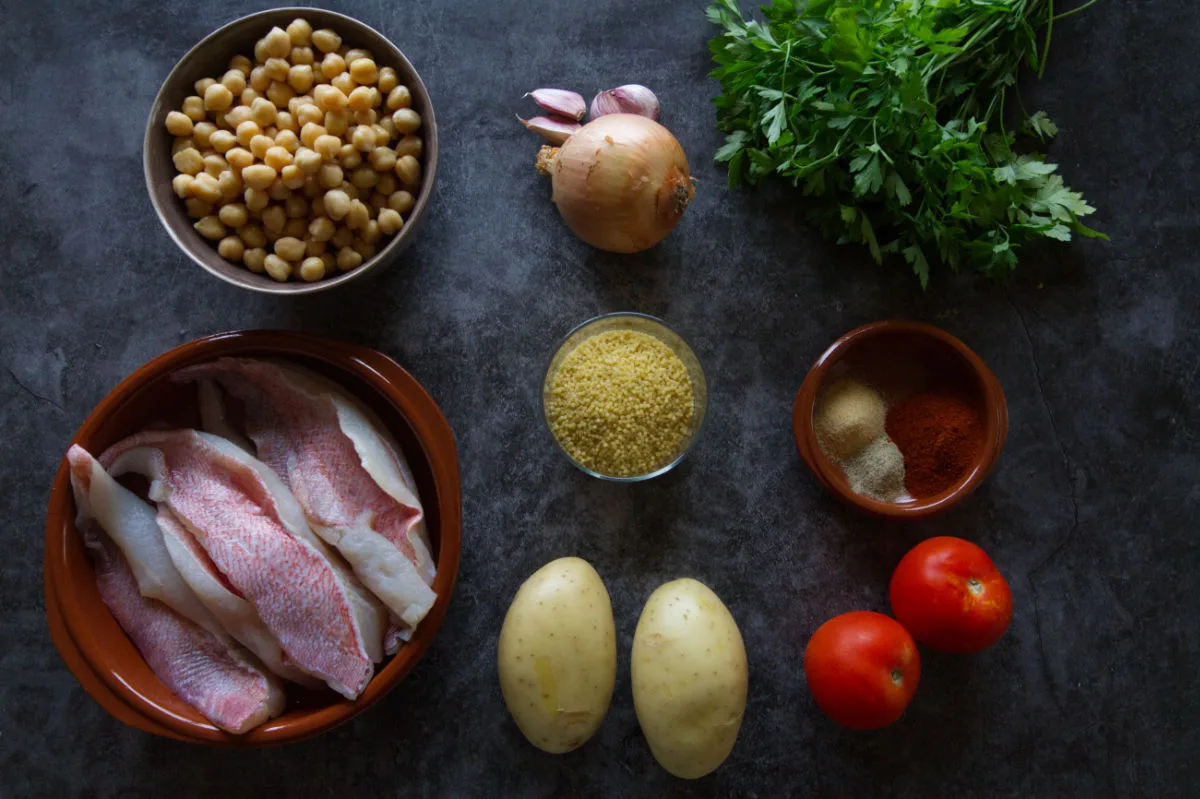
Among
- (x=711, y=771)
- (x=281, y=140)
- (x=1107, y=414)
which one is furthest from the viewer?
(x=1107, y=414)

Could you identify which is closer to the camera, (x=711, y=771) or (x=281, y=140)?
(x=281, y=140)

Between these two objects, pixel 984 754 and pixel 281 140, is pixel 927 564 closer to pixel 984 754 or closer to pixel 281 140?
pixel 984 754

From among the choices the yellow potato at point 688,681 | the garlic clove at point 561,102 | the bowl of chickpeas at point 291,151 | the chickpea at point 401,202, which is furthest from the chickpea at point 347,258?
the yellow potato at point 688,681

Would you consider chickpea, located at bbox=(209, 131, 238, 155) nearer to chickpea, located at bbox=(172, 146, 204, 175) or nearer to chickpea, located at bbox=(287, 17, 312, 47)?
chickpea, located at bbox=(172, 146, 204, 175)

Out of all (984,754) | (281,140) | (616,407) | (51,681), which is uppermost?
(281,140)

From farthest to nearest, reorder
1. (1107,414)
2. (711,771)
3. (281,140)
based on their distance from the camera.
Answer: (1107,414)
(711,771)
(281,140)

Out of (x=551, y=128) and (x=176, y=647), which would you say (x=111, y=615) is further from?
(x=551, y=128)

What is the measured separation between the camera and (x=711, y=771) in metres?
1.55

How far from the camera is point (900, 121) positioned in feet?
4.59

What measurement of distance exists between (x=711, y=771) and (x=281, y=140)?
1.36m

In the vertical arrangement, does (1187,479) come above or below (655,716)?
above

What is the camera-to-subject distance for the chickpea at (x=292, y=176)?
1374 mm

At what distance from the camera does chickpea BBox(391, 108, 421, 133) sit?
1.43 metres

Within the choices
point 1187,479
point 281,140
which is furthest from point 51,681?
point 1187,479
